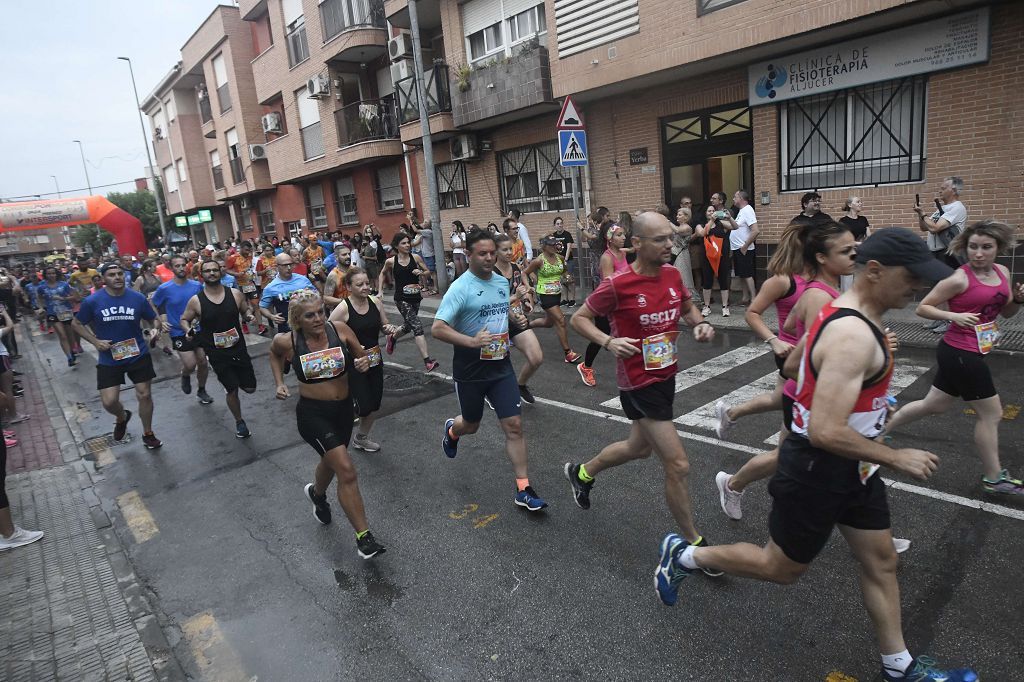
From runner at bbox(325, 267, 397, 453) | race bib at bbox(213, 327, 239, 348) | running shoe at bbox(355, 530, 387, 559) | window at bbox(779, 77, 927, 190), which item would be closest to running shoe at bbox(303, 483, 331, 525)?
running shoe at bbox(355, 530, 387, 559)

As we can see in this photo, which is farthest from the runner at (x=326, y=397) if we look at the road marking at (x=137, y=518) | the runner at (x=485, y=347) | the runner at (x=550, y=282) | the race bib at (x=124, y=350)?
the runner at (x=550, y=282)

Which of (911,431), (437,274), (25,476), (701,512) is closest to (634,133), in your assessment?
(437,274)

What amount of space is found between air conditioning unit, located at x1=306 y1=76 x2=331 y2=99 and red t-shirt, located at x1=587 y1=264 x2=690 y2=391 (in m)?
20.3

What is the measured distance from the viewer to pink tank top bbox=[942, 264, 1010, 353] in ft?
13.6

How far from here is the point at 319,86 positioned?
21.2 meters

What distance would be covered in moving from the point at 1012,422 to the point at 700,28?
8319 millimetres

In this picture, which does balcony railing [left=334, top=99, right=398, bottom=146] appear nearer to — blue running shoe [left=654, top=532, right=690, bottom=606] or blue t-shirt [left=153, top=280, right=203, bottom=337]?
blue t-shirt [left=153, top=280, right=203, bottom=337]

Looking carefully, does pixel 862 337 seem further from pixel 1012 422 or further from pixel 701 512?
pixel 1012 422

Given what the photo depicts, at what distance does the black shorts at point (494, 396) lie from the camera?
4699mm

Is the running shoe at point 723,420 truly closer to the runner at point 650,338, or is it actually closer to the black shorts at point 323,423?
the runner at point 650,338

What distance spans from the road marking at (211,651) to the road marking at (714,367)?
421cm

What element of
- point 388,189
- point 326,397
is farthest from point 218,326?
point 388,189

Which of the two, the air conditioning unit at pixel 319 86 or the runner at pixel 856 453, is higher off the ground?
the air conditioning unit at pixel 319 86

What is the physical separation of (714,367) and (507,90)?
9882 millimetres
